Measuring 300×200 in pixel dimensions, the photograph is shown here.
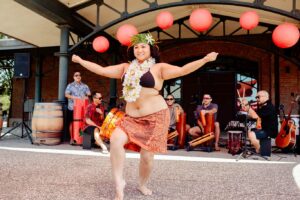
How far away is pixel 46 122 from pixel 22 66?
2.04 m

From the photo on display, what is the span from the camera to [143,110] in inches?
105

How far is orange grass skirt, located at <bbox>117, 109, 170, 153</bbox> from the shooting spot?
2582 millimetres

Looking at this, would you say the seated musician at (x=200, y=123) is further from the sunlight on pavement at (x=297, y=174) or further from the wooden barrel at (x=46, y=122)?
the wooden barrel at (x=46, y=122)

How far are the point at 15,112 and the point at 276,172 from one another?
1107 centimetres

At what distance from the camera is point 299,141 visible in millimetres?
5973

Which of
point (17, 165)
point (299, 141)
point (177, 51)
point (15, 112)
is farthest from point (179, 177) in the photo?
point (15, 112)

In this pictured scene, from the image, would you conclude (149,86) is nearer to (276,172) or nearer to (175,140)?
(276,172)

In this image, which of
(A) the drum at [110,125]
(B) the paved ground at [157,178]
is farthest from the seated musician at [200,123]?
(A) the drum at [110,125]

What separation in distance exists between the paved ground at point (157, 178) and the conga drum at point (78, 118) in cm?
143

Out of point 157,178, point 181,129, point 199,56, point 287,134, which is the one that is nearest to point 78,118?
point 181,129

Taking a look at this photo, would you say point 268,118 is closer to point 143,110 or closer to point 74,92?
point 143,110

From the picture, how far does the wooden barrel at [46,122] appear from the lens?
6.40 meters

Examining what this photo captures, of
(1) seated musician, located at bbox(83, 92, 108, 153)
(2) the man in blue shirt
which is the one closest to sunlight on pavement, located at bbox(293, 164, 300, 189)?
(1) seated musician, located at bbox(83, 92, 108, 153)

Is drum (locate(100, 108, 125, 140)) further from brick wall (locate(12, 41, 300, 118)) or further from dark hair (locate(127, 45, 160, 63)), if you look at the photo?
brick wall (locate(12, 41, 300, 118))
